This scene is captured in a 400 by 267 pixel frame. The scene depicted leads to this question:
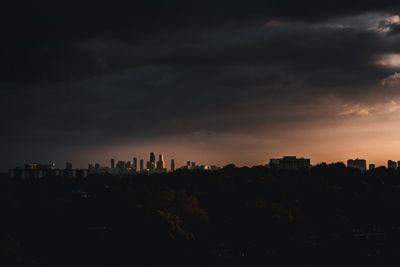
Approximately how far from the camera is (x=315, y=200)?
78250mm

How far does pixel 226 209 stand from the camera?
2795 inches

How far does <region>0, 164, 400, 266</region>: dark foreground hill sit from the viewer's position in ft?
174

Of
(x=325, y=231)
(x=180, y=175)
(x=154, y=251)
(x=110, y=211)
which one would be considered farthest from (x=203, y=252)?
(x=180, y=175)

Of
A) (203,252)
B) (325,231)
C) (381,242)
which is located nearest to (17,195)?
(203,252)

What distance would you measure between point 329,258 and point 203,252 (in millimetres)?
15603

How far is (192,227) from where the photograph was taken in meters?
60.3

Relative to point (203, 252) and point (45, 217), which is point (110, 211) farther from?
point (203, 252)

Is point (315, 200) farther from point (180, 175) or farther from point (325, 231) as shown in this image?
point (180, 175)

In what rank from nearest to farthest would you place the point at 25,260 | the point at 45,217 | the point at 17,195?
1. the point at 25,260
2. the point at 45,217
3. the point at 17,195

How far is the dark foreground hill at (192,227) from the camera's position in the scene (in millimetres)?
53125

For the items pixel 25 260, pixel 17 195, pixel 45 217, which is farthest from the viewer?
pixel 17 195

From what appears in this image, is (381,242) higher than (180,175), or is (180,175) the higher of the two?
(180,175)

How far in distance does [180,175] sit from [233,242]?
37.1 meters

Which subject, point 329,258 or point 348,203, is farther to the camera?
point 348,203
